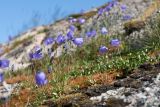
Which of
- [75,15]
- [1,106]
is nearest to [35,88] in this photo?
[1,106]

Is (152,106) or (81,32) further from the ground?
(81,32)

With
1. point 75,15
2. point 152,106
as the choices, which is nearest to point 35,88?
point 152,106

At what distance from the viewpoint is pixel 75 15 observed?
130 ft

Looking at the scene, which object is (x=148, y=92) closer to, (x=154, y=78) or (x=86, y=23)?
(x=154, y=78)

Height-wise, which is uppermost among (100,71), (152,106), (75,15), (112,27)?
(75,15)

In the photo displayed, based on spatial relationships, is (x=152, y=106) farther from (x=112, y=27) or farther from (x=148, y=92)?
(x=112, y=27)

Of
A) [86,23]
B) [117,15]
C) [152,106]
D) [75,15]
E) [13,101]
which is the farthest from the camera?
[75,15]

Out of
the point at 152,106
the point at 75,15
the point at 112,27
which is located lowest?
the point at 152,106

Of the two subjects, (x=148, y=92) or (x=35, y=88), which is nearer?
(x=148, y=92)

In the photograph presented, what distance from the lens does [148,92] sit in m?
9.09

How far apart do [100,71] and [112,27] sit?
9.77m

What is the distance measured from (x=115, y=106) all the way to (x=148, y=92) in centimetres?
63

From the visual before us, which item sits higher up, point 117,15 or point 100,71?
point 117,15

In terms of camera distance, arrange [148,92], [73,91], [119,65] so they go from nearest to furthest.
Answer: [148,92]
[73,91]
[119,65]
